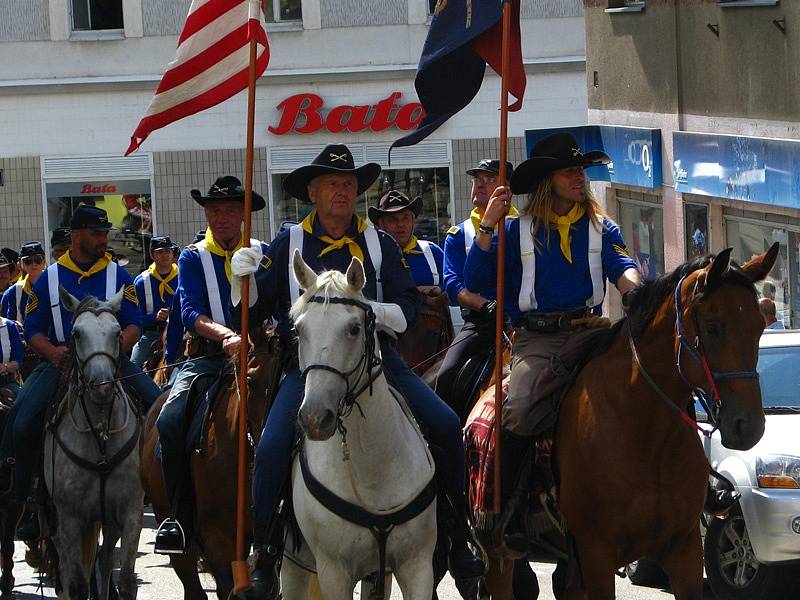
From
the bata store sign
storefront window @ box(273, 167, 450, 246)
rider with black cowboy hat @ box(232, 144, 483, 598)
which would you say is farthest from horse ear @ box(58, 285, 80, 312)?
storefront window @ box(273, 167, 450, 246)

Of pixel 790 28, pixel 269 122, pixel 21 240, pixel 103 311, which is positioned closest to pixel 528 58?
pixel 269 122

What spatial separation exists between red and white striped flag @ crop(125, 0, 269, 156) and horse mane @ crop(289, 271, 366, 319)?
1.94 meters

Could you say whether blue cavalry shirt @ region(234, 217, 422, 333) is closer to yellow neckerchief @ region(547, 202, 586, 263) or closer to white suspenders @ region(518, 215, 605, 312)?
white suspenders @ region(518, 215, 605, 312)

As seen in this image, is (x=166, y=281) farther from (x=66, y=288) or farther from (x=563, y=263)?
(x=563, y=263)

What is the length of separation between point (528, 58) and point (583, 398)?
21703 mm

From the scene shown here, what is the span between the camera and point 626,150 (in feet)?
74.6

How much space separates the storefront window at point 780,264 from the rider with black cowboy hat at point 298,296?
942 cm

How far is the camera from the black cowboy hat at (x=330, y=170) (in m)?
8.03

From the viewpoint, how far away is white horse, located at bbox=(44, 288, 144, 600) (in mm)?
10180

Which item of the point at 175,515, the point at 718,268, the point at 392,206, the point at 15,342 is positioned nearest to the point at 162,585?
the point at 15,342

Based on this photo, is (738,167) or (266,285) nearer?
(266,285)

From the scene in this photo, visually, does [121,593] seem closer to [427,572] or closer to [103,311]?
[103,311]

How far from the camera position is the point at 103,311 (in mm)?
10141

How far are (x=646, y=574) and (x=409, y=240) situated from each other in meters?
3.77
